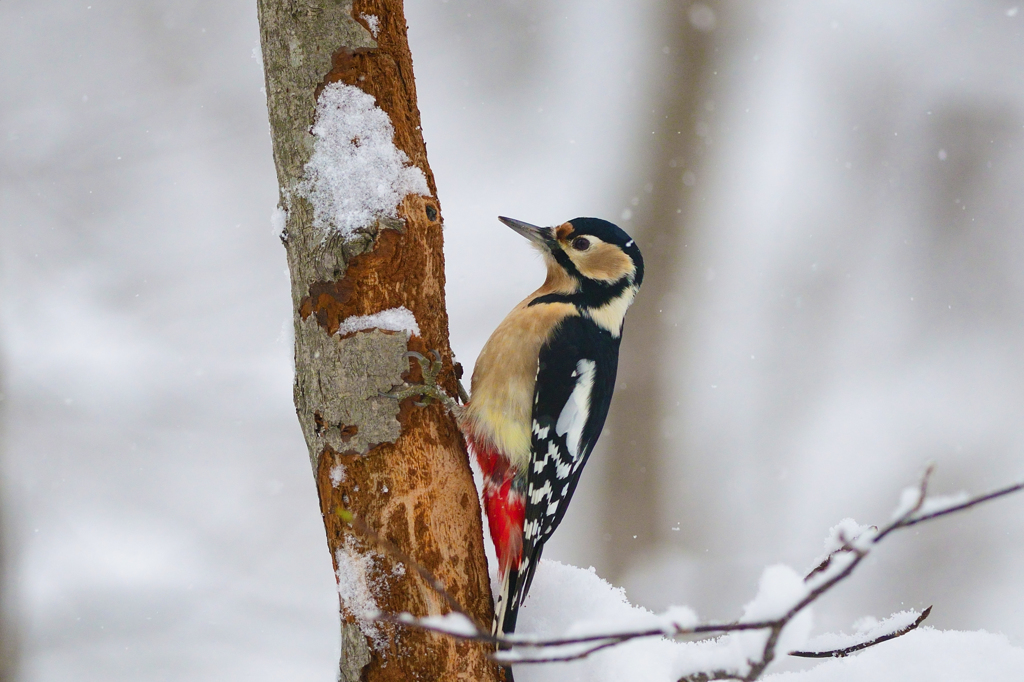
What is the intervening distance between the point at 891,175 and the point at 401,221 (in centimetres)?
582

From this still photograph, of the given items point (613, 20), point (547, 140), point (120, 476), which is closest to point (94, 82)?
point (120, 476)

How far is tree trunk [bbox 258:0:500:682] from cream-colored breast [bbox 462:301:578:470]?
0.36 meters

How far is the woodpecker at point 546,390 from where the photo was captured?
2105 mm

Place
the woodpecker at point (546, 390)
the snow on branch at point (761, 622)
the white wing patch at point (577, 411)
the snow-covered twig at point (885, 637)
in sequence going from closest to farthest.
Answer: the snow on branch at point (761, 622), the snow-covered twig at point (885, 637), the woodpecker at point (546, 390), the white wing patch at point (577, 411)

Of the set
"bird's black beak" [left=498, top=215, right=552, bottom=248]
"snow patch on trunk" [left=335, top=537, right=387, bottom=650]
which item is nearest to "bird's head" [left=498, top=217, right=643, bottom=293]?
"bird's black beak" [left=498, top=215, right=552, bottom=248]

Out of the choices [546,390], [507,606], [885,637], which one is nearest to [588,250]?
[546,390]

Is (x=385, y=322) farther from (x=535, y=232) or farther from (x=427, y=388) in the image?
(x=535, y=232)

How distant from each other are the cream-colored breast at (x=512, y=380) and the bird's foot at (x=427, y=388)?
0.93 feet

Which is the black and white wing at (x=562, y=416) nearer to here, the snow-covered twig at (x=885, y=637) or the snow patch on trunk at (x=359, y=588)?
the snow patch on trunk at (x=359, y=588)

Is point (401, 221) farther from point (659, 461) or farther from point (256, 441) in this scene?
point (256, 441)

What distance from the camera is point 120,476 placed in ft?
18.5

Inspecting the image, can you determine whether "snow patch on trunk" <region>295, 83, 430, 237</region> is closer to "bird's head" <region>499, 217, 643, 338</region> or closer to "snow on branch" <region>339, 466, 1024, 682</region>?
"bird's head" <region>499, 217, 643, 338</region>

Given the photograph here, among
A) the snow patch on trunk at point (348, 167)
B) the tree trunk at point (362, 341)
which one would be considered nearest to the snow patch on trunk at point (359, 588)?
the tree trunk at point (362, 341)

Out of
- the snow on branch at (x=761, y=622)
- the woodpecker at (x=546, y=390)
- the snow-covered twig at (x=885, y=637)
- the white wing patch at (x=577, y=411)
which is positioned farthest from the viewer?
the white wing patch at (x=577, y=411)
